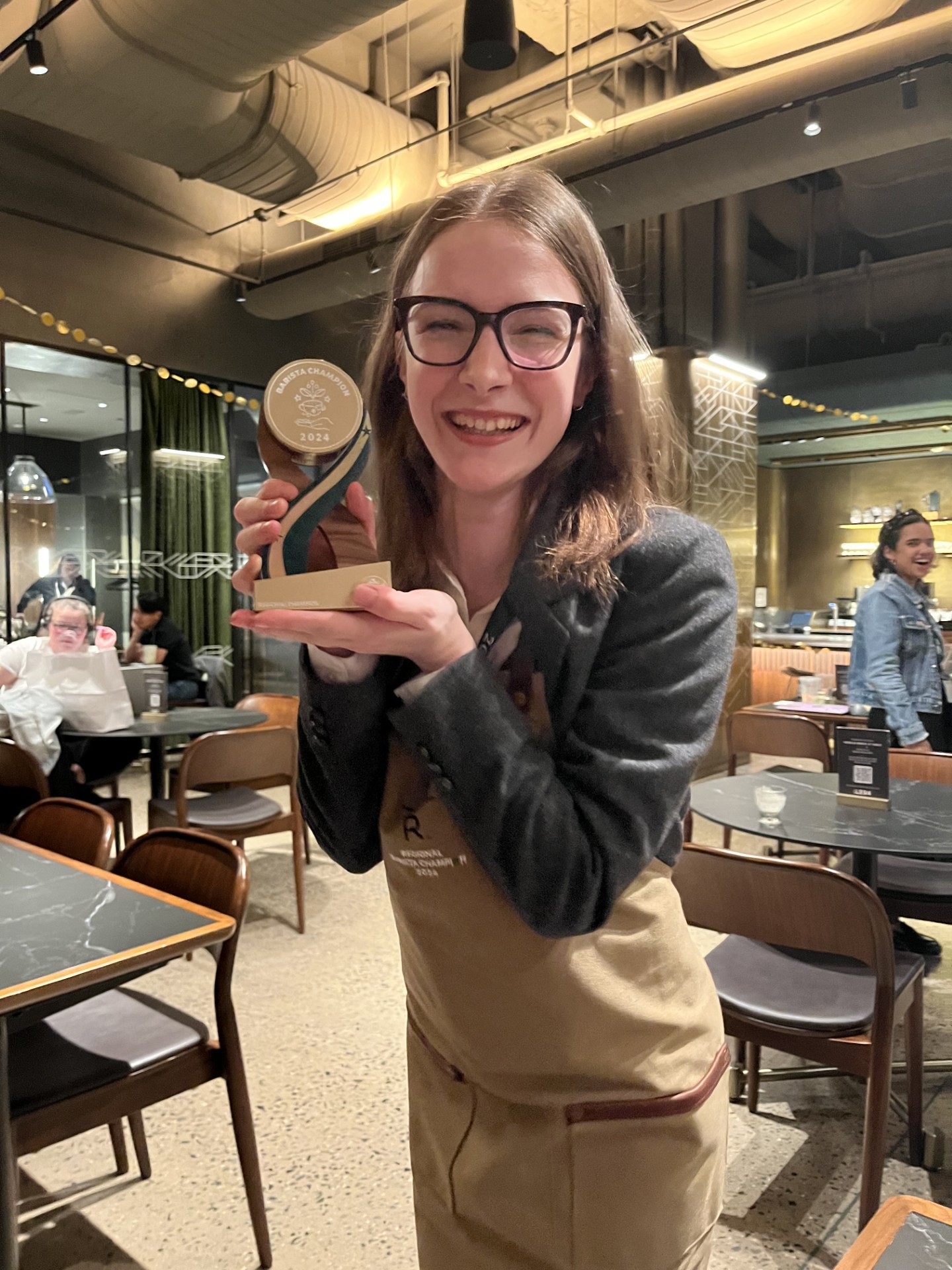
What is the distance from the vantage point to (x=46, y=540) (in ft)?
20.6

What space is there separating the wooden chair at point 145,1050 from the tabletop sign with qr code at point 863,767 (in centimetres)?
176

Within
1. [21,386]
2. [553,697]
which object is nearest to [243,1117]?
[553,697]

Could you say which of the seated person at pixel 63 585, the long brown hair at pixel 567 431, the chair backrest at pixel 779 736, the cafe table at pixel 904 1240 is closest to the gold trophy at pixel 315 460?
the long brown hair at pixel 567 431

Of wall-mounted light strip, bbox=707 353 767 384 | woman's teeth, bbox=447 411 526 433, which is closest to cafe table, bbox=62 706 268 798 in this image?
woman's teeth, bbox=447 411 526 433

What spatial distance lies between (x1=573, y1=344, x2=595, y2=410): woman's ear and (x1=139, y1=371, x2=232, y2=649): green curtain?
6.57 metres

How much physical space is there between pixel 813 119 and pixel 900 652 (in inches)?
95.1

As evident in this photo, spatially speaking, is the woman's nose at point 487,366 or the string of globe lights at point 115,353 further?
the string of globe lights at point 115,353

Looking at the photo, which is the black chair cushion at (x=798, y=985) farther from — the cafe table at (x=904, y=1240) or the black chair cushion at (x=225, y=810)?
the black chair cushion at (x=225, y=810)

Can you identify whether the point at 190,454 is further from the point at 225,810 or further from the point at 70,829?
the point at 70,829

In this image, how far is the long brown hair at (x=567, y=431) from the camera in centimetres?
73

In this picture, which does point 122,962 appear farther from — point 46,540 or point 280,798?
point 46,540

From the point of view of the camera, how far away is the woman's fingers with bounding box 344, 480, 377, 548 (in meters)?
0.73

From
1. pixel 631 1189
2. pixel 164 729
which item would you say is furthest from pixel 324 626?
pixel 164 729

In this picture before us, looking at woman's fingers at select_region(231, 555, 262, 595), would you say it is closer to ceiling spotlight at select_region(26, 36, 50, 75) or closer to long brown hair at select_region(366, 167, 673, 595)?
long brown hair at select_region(366, 167, 673, 595)
